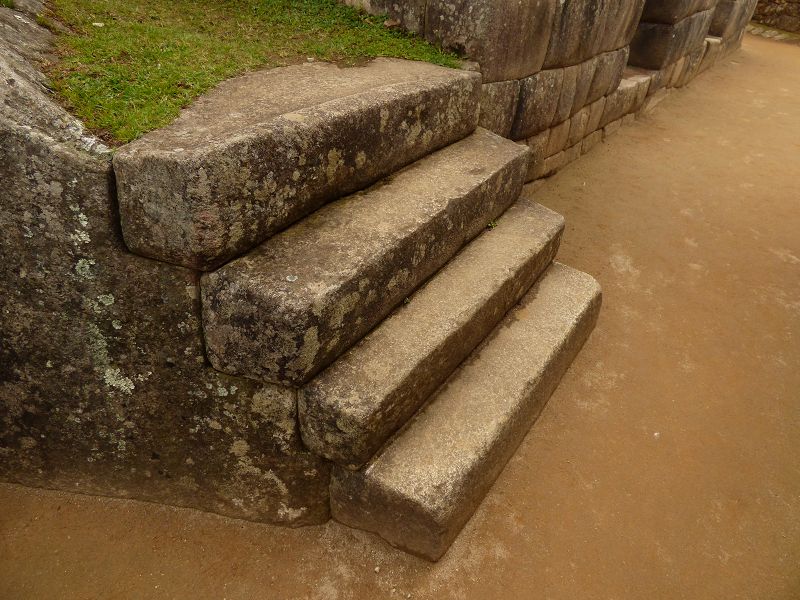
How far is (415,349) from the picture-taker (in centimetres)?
200

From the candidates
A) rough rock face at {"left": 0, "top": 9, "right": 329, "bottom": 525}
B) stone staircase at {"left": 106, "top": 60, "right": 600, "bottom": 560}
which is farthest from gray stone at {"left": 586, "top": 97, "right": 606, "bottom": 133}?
rough rock face at {"left": 0, "top": 9, "right": 329, "bottom": 525}

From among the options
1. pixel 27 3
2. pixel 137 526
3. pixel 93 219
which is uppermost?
pixel 27 3

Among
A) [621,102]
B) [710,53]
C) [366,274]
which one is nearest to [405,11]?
[366,274]

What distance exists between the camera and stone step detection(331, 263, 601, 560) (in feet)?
6.22

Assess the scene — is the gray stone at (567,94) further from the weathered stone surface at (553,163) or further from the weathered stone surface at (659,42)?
the weathered stone surface at (659,42)

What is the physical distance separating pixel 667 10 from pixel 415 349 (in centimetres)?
615

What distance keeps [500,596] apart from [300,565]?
71 centimetres

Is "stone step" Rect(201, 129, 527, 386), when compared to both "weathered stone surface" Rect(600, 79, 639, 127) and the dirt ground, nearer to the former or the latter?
the dirt ground

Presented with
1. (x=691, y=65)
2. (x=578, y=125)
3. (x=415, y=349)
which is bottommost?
(x=415, y=349)

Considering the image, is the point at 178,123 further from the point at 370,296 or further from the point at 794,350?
the point at 794,350

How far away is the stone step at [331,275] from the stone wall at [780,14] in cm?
1257

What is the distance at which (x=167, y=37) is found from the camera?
8.57 feet

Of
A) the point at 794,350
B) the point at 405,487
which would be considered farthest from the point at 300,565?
the point at 794,350

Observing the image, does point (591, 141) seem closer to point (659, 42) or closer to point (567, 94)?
point (567, 94)
